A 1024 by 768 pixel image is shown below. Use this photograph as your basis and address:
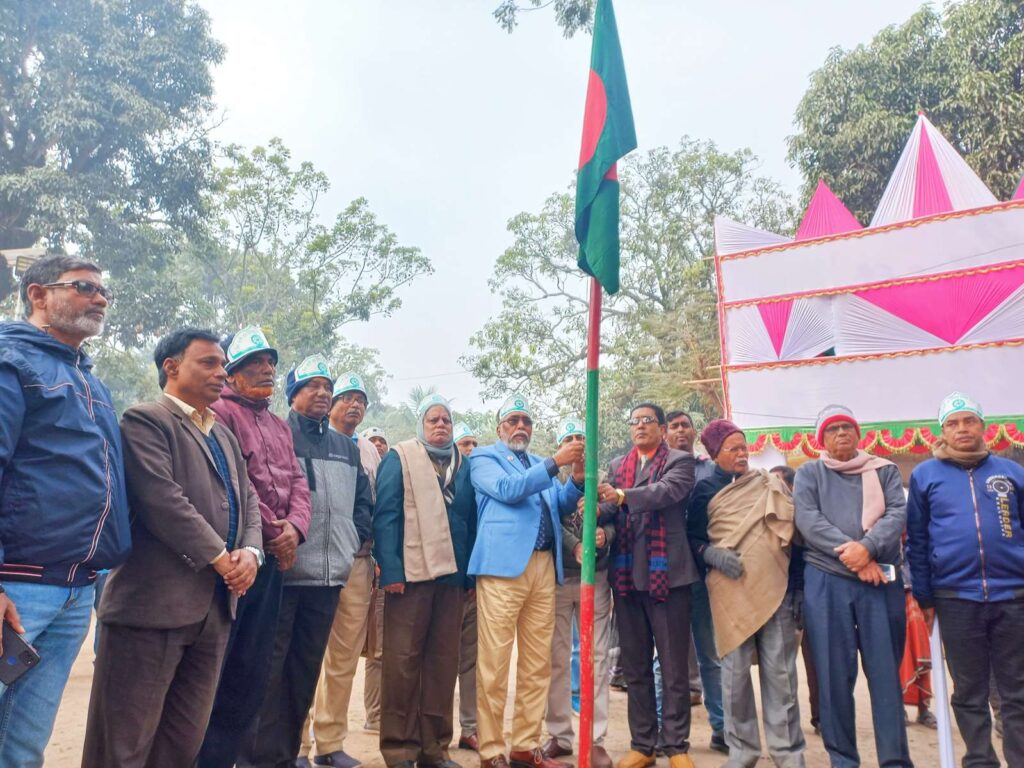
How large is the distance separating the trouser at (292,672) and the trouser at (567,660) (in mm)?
1449

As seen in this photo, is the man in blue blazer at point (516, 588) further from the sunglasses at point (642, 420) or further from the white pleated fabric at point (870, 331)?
the white pleated fabric at point (870, 331)

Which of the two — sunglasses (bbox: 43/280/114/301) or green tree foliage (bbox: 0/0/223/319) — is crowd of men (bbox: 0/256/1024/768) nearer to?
sunglasses (bbox: 43/280/114/301)

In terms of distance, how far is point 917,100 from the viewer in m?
15.0

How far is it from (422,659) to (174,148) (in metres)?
18.5

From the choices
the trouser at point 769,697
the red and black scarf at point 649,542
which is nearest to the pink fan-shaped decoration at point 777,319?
the red and black scarf at point 649,542

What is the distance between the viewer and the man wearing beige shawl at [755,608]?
416cm

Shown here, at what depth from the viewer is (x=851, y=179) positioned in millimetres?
15242

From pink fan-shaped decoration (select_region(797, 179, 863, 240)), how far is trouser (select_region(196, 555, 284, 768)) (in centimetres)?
1022

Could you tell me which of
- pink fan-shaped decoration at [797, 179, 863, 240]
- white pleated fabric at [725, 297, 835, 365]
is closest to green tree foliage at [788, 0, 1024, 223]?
pink fan-shaped decoration at [797, 179, 863, 240]

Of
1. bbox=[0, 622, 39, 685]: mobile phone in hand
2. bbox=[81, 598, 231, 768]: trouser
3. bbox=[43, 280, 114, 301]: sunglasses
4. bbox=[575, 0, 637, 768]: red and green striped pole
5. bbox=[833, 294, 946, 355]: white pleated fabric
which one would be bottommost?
bbox=[81, 598, 231, 768]: trouser

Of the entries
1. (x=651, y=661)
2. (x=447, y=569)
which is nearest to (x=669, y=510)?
(x=651, y=661)

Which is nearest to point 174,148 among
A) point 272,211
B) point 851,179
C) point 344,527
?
point 272,211

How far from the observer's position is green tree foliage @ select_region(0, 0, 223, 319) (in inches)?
695

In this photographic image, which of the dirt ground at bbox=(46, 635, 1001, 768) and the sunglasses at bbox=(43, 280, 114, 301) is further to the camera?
the dirt ground at bbox=(46, 635, 1001, 768)
